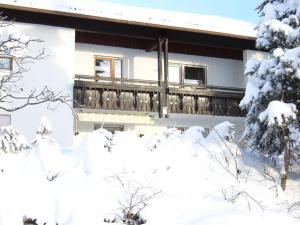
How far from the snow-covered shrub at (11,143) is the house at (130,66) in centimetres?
563

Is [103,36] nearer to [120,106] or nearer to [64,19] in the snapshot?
[64,19]

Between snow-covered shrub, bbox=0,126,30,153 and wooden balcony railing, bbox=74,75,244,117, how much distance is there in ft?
17.6

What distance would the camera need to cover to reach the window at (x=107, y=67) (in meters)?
19.6

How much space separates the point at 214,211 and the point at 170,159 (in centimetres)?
211

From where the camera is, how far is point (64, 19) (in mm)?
18141

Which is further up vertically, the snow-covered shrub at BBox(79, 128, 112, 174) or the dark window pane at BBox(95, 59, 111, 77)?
the dark window pane at BBox(95, 59, 111, 77)

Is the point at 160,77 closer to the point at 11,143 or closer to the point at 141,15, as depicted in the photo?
the point at 141,15

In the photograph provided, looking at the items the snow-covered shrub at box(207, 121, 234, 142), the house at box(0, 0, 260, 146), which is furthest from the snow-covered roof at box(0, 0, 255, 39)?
the snow-covered shrub at box(207, 121, 234, 142)

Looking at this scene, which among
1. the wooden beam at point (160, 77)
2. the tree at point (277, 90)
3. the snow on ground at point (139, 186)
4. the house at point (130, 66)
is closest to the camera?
the snow on ground at point (139, 186)

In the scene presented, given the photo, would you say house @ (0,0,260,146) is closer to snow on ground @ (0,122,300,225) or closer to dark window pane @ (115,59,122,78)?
dark window pane @ (115,59,122,78)

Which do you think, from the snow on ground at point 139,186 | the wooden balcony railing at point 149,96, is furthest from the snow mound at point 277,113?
the wooden balcony railing at point 149,96

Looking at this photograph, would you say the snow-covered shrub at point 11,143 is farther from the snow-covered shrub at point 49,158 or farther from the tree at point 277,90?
the tree at point 277,90

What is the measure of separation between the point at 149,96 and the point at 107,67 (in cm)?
237

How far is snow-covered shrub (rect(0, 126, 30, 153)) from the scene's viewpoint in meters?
10.9
